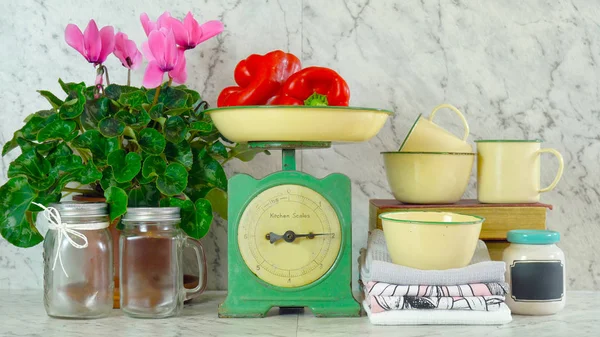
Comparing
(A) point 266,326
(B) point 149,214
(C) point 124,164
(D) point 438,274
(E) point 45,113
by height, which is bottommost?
(A) point 266,326

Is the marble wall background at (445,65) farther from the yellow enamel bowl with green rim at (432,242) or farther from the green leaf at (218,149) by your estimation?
the yellow enamel bowl with green rim at (432,242)

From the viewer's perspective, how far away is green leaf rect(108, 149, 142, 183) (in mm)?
1390

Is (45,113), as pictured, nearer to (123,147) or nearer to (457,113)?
(123,147)

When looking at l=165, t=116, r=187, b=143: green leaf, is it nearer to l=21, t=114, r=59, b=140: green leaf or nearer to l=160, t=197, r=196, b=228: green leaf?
l=160, t=197, r=196, b=228: green leaf

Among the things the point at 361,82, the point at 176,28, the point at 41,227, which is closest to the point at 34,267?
the point at 41,227

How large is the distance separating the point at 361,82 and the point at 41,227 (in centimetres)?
90

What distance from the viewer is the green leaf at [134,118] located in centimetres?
144

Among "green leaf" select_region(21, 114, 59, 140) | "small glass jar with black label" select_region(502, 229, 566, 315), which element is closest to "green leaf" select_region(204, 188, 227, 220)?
"green leaf" select_region(21, 114, 59, 140)

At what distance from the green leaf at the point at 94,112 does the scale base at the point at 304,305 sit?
0.47 meters

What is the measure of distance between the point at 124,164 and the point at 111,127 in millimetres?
81

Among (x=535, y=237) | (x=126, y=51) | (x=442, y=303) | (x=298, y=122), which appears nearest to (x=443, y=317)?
(x=442, y=303)

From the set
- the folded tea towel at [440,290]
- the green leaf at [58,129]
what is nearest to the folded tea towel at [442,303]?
the folded tea towel at [440,290]

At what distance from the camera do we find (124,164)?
4.64 ft

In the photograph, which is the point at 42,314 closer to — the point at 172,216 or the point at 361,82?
the point at 172,216
